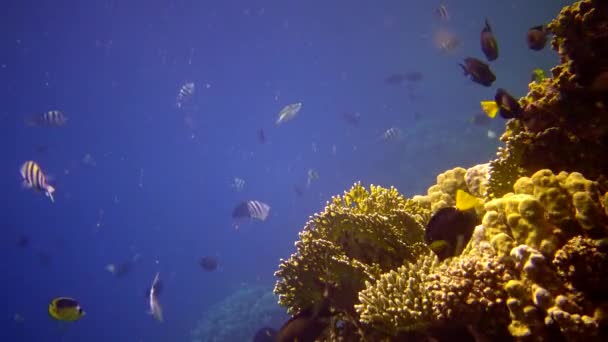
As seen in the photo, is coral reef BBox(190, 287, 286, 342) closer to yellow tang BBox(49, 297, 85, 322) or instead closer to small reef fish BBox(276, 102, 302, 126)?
small reef fish BBox(276, 102, 302, 126)

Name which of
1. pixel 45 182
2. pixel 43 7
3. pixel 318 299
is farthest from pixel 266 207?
pixel 43 7

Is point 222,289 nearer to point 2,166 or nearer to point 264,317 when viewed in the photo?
point 264,317

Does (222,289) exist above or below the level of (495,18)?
below

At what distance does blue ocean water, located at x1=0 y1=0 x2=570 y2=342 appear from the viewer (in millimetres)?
30047

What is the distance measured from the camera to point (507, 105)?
3484 millimetres

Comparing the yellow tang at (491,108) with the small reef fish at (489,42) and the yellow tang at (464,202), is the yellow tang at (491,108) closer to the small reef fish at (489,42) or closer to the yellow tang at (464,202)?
the yellow tang at (464,202)

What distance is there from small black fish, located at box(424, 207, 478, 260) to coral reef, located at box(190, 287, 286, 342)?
15984 mm

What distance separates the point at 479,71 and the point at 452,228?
282cm

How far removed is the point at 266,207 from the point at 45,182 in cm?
526

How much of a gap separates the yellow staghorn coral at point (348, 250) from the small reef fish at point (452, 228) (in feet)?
1.85

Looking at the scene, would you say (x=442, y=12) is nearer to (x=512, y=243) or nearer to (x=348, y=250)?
(x=348, y=250)

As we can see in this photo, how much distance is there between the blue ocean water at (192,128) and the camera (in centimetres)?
3005

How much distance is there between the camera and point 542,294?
213cm

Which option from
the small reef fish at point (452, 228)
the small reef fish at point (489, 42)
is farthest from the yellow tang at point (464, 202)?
the small reef fish at point (489, 42)
